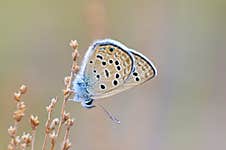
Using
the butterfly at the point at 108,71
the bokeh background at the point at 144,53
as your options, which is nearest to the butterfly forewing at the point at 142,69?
the butterfly at the point at 108,71

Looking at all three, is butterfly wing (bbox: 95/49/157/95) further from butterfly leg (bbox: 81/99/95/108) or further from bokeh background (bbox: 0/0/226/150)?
bokeh background (bbox: 0/0/226/150)

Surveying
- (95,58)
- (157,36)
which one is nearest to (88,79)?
(95,58)

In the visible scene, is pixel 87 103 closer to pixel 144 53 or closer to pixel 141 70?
pixel 141 70

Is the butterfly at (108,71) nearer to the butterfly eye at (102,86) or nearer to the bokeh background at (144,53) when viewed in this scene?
the butterfly eye at (102,86)

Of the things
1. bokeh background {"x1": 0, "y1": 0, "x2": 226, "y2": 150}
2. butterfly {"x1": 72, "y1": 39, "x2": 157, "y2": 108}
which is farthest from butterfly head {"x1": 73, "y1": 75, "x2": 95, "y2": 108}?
bokeh background {"x1": 0, "y1": 0, "x2": 226, "y2": 150}

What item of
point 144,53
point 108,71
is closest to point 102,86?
point 108,71

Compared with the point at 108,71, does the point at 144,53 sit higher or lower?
higher

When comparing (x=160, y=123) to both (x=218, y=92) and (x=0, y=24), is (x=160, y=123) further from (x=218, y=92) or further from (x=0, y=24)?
(x=0, y=24)
